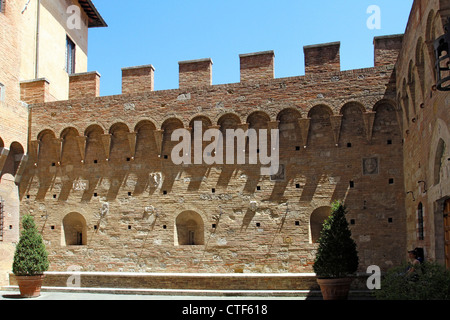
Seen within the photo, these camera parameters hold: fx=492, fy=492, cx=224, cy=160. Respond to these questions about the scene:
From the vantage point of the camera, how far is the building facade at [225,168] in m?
13.5

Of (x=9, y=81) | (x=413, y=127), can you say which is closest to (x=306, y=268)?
(x=413, y=127)

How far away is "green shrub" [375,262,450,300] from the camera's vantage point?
7.03 metres

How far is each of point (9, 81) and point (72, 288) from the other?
273 inches

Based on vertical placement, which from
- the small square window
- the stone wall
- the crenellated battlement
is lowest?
the stone wall

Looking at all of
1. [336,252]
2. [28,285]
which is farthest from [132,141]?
[336,252]

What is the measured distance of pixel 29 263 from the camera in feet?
43.4

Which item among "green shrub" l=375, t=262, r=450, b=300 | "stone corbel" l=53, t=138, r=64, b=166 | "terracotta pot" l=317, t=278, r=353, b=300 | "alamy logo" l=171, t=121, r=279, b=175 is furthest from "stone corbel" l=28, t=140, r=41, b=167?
"green shrub" l=375, t=262, r=450, b=300

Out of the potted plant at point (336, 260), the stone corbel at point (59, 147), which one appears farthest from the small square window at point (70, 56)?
the potted plant at point (336, 260)

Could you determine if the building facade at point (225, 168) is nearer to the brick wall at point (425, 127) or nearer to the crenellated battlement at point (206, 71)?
the crenellated battlement at point (206, 71)

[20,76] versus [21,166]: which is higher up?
[20,76]

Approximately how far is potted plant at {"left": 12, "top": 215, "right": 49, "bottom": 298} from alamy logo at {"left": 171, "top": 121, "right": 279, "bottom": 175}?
455cm

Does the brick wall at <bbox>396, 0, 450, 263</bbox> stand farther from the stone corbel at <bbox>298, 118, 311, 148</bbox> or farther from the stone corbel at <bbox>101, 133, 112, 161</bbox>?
the stone corbel at <bbox>101, 133, 112, 161</bbox>

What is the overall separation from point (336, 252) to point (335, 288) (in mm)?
814

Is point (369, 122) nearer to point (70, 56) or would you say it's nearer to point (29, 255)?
point (29, 255)
